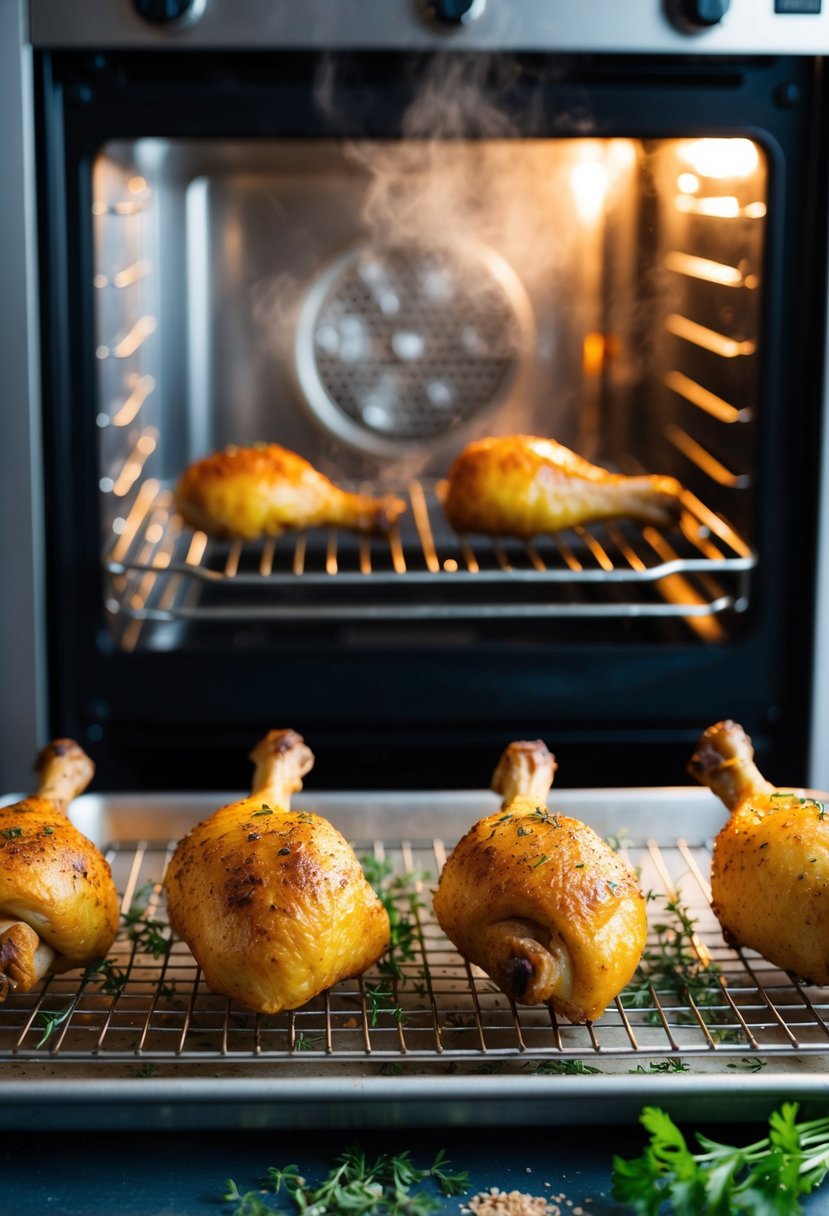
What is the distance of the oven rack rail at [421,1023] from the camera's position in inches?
54.2

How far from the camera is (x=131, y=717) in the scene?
207 cm

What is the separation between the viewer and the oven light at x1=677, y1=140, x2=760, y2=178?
6.68ft

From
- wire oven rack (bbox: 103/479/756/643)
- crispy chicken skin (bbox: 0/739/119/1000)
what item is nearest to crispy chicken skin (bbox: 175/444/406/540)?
wire oven rack (bbox: 103/479/756/643)

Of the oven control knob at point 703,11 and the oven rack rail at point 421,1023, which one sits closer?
the oven rack rail at point 421,1023

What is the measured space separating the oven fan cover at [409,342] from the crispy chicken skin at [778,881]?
103 centimetres

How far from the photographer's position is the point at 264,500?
2164 millimetres

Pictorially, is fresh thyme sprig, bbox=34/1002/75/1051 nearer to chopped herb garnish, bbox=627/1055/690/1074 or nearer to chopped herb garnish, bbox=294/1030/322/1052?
chopped herb garnish, bbox=294/1030/322/1052

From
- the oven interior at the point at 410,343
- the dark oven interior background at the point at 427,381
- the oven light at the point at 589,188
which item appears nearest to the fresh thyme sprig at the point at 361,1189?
the dark oven interior background at the point at 427,381

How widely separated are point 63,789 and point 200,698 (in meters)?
0.40

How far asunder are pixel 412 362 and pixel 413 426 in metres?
0.10

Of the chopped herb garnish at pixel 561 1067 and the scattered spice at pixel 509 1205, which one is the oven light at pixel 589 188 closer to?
the chopped herb garnish at pixel 561 1067

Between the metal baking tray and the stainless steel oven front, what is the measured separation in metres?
0.37

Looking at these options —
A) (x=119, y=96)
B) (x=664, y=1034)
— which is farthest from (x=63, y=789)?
(x=119, y=96)

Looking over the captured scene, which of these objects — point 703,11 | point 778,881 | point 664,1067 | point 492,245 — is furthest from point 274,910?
point 492,245
